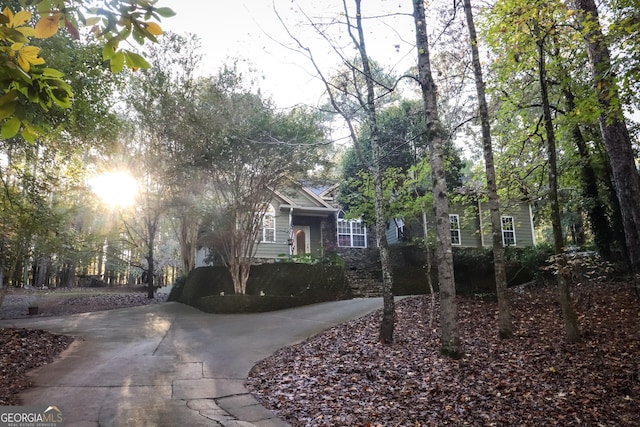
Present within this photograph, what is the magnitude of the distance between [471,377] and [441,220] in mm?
2508

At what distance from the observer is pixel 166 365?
21.7 ft

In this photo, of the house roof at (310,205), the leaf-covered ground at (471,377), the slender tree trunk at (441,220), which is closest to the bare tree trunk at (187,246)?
the house roof at (310,205)

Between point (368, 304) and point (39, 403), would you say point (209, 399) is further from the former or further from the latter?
→ point (368, 304)

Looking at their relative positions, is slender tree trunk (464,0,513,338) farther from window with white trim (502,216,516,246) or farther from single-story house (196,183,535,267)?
window with white trim (502,216,516,246)

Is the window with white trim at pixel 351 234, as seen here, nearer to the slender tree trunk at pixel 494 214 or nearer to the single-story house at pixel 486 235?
the single-story house at pixel 486 235

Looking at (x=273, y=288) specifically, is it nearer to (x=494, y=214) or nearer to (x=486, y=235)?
(x=494, y=214)

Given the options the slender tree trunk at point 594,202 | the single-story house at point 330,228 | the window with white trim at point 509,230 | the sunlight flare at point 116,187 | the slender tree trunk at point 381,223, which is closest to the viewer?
the slender tree trunk at point 381,223

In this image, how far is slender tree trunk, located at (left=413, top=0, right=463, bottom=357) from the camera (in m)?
6.68

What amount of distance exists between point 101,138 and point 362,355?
8.87 meters

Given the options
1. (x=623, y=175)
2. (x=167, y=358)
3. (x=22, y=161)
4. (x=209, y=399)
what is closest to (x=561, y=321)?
(x=623, y=175)
